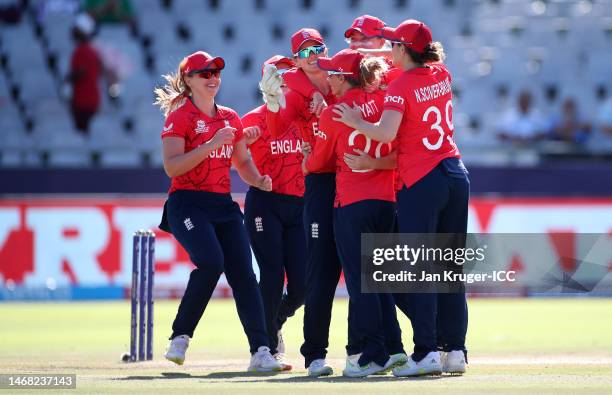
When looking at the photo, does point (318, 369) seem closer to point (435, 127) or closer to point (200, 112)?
point (435, 127)

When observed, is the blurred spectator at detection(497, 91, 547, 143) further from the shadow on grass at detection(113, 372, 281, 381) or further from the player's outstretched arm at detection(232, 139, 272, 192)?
the shadow on grass at detection(113, 372, 281, 381)

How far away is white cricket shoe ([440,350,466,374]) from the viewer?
8.55 meters

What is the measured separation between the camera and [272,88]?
355 inches

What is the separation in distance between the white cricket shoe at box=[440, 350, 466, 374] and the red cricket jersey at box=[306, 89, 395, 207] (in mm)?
1112

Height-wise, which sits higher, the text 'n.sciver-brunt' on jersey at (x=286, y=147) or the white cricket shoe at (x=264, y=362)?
the text 'n.sciver-brunt' on jersey at (x=286, y=147)

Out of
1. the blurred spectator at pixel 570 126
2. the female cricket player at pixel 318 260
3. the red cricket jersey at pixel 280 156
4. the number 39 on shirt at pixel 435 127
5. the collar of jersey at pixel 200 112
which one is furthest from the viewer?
the blurred spectator at pixel 570 126

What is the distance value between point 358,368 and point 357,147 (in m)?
1.47

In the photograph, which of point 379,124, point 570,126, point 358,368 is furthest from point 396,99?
point 570,126

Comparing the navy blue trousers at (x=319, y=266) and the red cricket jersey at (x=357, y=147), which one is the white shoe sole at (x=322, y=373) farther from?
the red cricket jersey at (x=357, y=147)

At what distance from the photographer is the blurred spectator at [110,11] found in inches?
856

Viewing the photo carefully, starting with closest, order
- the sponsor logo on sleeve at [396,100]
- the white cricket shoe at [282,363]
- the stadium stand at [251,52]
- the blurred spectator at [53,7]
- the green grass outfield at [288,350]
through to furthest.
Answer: the green grass outfield at [288,350] → the sponsor logo on sleeve at [396,100] → the white cricket shoe at [282,363] → the stadium stand at [251,52] → the blurred spectator at [53,7]

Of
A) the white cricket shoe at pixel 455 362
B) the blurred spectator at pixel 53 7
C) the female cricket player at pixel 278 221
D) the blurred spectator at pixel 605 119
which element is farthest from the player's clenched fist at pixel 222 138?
the blurred spectator at pixel 53 7

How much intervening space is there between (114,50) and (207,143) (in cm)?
1272

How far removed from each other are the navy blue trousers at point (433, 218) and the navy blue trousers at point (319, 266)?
0.59 m
